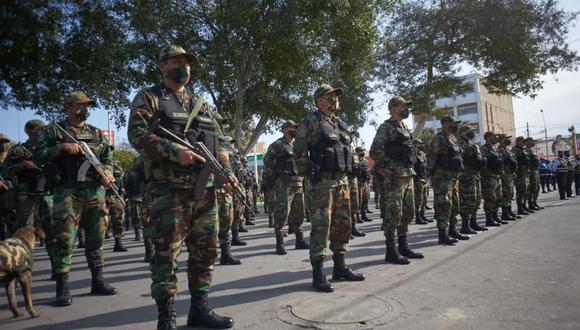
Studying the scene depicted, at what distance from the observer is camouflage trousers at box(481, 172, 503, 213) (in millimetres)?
8469

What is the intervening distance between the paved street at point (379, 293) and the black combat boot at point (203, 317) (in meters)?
0.12

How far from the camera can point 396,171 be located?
219 inches

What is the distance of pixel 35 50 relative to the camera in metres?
10.9

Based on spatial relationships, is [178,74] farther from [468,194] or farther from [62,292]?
[468,194]

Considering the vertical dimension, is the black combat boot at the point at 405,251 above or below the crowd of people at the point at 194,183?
below

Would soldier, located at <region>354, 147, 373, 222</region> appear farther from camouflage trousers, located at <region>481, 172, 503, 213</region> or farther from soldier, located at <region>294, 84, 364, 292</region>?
soldier, located at <region>294, 84, 364, 292</region>

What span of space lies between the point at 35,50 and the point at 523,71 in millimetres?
19630

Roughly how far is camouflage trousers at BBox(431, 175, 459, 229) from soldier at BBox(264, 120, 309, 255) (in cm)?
235

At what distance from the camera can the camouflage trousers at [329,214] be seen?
4.37 metres

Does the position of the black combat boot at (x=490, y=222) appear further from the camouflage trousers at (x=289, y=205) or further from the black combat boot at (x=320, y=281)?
the black combat boot at (x=320, y=281)

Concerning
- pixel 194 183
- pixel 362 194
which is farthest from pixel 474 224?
pixel 194 183

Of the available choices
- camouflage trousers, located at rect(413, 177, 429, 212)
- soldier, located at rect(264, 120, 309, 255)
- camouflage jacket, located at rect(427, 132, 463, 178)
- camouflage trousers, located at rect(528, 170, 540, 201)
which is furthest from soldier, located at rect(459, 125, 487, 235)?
camouflage trousers, located at rect(528, 170, 540, 201)

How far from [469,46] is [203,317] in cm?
2000

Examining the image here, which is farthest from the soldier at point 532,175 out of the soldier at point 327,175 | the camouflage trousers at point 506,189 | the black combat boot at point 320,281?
the black combat boot at point 320,281
